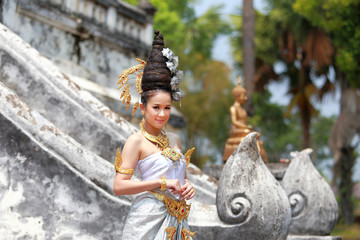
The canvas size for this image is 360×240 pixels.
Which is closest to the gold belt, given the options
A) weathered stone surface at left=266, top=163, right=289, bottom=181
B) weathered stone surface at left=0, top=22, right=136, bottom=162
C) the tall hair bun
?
the tall hair bun

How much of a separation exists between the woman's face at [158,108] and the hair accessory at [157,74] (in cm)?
5

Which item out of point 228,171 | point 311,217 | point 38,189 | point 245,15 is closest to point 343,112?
point 245,15

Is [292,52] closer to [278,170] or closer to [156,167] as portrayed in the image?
[278,170]

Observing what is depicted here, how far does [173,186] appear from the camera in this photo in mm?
2307

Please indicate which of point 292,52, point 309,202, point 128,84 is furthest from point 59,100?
point 292,52

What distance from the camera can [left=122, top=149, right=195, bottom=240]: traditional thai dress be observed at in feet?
7.59

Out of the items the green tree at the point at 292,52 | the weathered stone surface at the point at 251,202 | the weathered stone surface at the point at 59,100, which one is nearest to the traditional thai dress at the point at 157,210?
the weathered stone surface at the point at 251,202

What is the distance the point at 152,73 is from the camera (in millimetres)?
2473

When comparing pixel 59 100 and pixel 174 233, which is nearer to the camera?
pixel 174 233

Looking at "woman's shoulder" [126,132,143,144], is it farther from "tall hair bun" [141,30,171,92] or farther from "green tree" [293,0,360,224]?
"green tree" [293,0,360,224]

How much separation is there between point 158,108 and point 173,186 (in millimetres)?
491

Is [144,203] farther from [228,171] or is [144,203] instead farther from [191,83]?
[191,83]

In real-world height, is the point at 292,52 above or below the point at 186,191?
above

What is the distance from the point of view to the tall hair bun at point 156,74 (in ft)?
8.07
